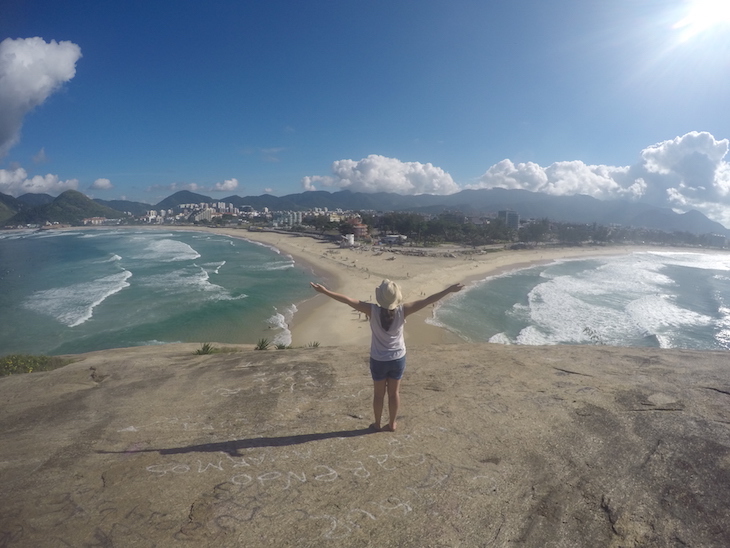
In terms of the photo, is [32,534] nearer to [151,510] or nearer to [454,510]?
[151,510]

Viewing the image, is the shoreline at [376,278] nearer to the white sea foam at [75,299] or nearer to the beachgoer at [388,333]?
the beachgoer at [388,333]

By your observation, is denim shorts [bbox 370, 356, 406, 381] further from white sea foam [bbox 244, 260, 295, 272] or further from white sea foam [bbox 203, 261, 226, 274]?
white sea foam [bbox 203, 261, 226, 274]

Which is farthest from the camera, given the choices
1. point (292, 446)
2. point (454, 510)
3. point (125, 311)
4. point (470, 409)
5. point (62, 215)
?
point (62, 215)

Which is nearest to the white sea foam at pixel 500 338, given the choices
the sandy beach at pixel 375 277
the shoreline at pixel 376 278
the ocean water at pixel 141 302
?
the shoreline at pixel 376 278

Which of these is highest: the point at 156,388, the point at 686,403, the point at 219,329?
the point at 686,403

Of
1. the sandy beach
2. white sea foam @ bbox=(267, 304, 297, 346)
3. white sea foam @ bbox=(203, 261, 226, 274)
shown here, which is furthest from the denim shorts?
white sea foam @ bbox=(203, 261, 226, 274)

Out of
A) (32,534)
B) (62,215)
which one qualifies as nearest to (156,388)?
(32,534)

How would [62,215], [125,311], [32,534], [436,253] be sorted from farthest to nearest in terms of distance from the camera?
[62,215] < [436,253] < [125,311] < [32,534]

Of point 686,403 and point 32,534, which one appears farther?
point 686,403
